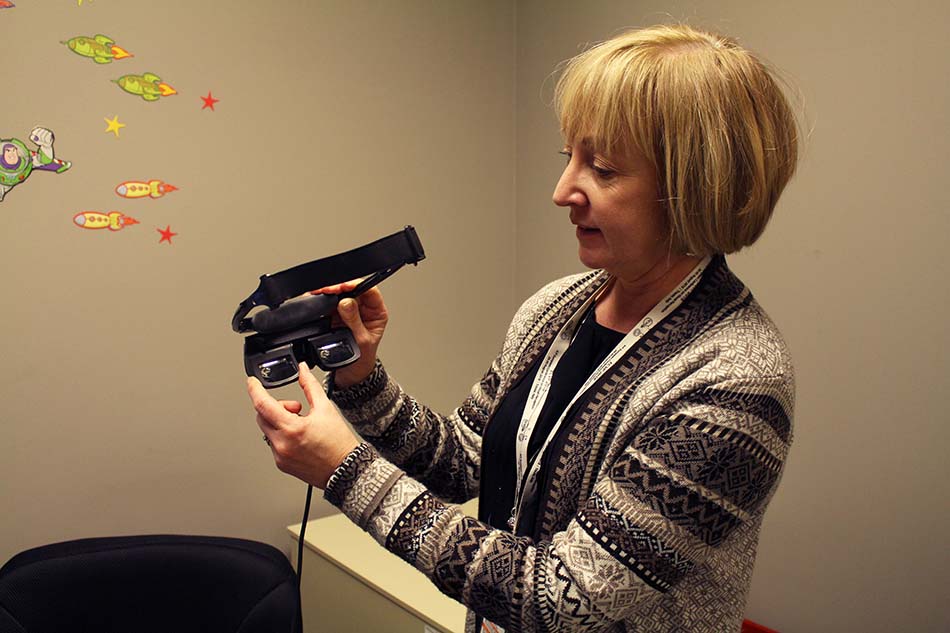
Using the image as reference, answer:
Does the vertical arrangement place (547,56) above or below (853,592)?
above

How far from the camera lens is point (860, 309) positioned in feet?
4.98

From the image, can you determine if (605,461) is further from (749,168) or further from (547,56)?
(547,56)

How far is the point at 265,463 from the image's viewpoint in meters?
1.85

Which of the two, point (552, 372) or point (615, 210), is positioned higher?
point (615, 210)

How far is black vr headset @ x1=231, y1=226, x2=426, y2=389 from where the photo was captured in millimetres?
929

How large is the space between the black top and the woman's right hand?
0.19 metres

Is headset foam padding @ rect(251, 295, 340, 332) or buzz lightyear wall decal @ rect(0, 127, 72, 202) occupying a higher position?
buzz lightyear wall decal @ rect(0, 127, 72, 202)

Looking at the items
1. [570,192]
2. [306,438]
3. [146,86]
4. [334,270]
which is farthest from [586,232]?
[146,86]

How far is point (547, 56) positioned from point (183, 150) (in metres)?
1.03

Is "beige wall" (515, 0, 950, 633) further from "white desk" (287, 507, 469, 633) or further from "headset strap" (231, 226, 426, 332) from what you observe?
"headset strap" (231, 226, 426, 332)

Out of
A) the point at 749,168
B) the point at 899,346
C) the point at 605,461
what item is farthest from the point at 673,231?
the point at 899,346

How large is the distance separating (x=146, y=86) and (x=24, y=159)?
0.28m

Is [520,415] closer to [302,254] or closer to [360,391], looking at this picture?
[360,391]

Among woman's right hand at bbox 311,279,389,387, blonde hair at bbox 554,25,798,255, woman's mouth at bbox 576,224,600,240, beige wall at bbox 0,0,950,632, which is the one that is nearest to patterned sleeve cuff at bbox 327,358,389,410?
woman's right hand at bbox 311,279,389,387
